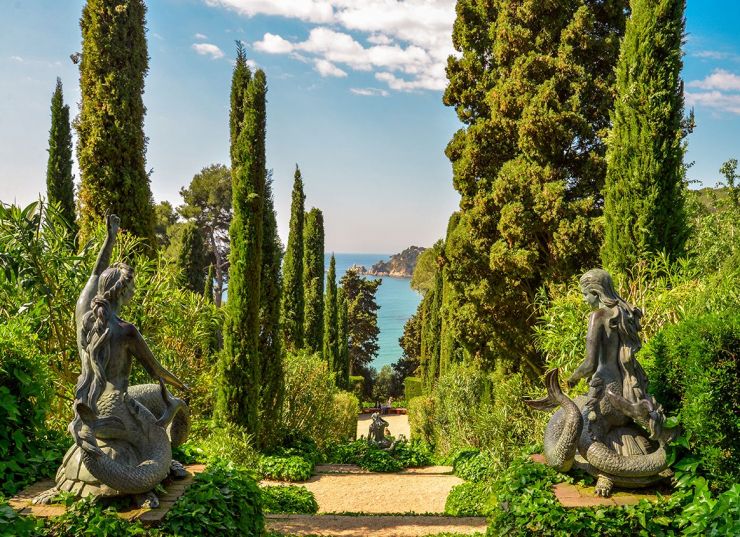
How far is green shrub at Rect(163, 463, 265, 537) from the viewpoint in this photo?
4.45m

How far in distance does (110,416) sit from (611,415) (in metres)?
4.32

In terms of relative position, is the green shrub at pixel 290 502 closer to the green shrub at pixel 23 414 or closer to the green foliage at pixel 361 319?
the green shrub at pixel 23 414

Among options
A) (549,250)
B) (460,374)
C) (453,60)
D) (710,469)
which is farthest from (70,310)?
(460,374)

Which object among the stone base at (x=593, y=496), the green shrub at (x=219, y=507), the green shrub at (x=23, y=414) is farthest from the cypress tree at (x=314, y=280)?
the stone base at (x=593, y=496)

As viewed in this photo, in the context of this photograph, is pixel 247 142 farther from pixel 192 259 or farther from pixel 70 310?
pixel 192 259

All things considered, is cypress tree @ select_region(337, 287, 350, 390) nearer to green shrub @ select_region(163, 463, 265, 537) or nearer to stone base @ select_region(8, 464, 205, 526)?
green shrub @ select_region(163, 463, 265, 537)

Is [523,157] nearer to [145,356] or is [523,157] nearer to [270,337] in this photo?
[270,337]

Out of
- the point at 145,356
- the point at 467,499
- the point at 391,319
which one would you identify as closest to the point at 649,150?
the point at 467,499

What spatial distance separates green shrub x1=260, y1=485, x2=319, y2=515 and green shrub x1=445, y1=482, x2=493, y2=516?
A: 239cm

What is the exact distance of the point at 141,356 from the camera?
15.4 ft

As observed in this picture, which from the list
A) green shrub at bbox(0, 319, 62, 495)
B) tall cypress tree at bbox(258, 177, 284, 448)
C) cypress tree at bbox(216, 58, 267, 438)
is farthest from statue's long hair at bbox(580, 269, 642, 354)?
tall cypress tree at bbox(258, 177, 284, 448)

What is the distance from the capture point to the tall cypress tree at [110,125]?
389 inches

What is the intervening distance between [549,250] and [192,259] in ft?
64.3

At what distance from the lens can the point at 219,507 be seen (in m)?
4.80
